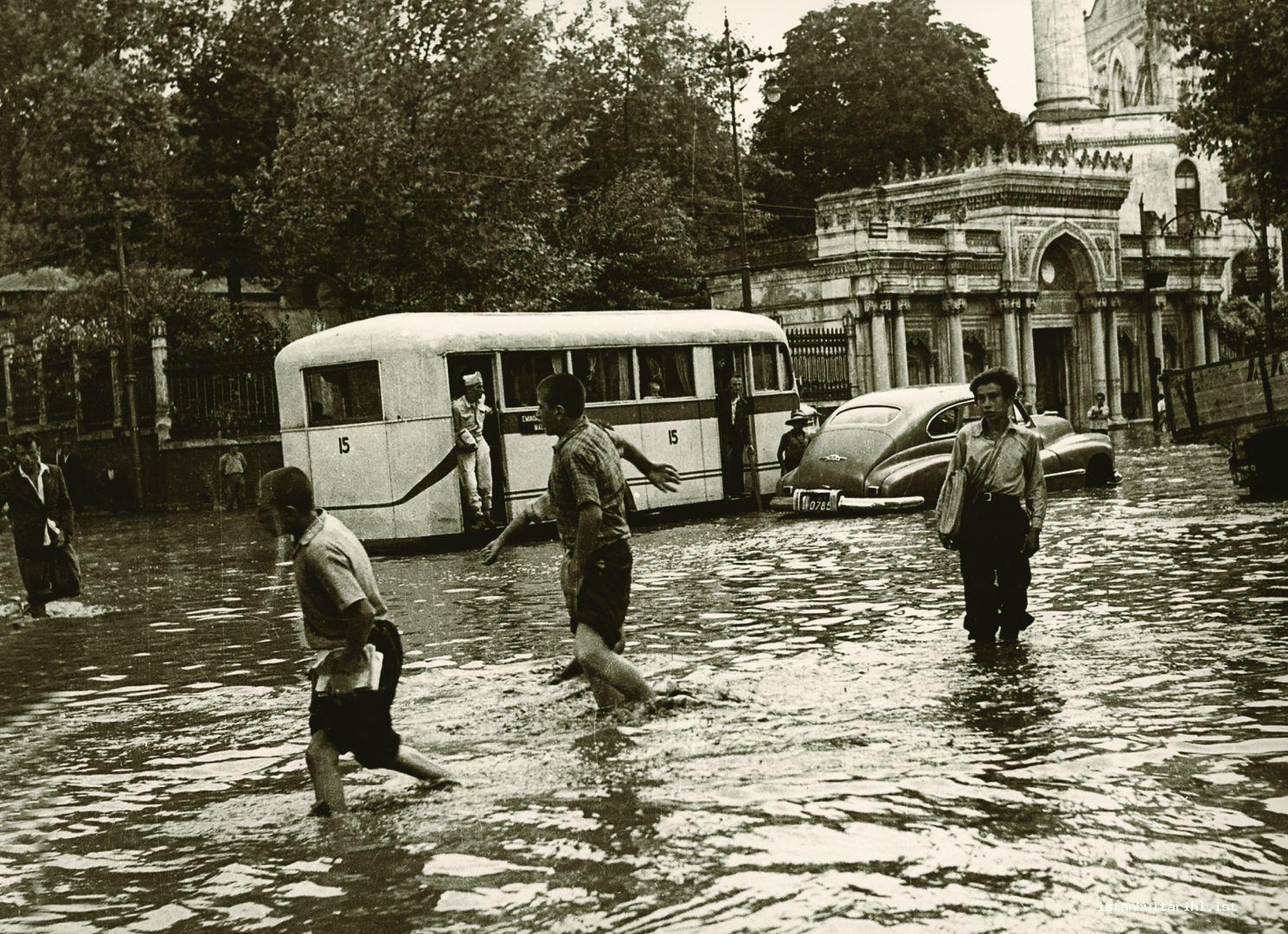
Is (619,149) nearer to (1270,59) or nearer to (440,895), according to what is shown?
(1270,59)

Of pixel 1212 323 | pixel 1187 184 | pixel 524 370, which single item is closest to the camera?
pixel 524 370

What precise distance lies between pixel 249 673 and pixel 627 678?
397cm

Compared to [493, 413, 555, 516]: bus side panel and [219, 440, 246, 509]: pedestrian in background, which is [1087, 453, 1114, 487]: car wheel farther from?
[219, 440, 246, 509]: pedestrian in background

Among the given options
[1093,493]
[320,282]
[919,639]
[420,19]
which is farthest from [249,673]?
[320,282]

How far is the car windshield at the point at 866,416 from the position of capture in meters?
23.1

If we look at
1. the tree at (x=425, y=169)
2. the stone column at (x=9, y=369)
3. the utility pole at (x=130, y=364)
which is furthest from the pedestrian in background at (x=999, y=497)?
the stone column at (x=9, y=369)

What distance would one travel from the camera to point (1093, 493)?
2431 cm

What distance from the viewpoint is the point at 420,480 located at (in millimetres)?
22219

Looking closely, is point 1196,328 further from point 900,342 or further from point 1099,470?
point 1099,470

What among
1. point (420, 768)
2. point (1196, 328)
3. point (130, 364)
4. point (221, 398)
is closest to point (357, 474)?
point (420, 768)

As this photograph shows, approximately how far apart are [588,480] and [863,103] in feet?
203

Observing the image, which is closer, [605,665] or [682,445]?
[605,665]

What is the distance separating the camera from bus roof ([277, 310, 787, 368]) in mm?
22156

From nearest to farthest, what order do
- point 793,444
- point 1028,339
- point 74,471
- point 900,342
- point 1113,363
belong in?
point 793,444, point 74,471, point 900,342, point 1028,339, point 1113,363
